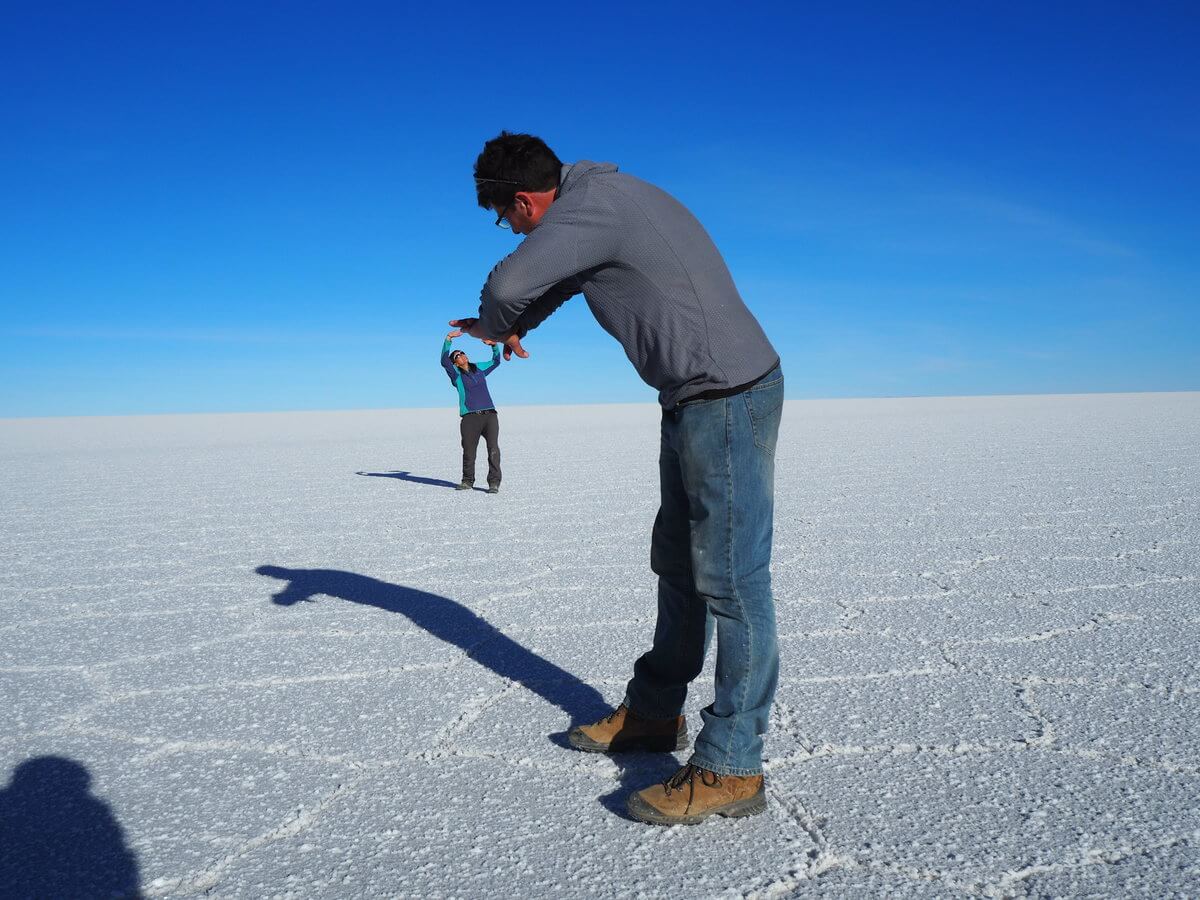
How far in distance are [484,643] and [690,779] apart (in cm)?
151

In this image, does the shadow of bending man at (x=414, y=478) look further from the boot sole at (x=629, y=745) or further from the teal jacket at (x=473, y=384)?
the boot sole at (x=629, y=745)

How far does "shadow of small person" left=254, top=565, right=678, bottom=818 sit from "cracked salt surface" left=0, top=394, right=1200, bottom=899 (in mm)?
17

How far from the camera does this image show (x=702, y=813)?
1.80 metres

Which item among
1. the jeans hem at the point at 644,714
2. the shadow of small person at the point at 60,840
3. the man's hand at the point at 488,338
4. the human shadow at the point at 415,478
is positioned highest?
the man's hand at the point at 488,338

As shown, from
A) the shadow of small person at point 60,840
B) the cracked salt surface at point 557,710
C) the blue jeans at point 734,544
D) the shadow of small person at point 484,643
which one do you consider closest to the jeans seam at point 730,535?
the blue jeans at point 734,544

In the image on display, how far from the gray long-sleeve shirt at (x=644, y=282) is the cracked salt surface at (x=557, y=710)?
100 cm

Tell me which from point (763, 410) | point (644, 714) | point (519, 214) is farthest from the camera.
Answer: point (644, 714)

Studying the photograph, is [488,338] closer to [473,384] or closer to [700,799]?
[700,799]

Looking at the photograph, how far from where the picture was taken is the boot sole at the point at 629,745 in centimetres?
222

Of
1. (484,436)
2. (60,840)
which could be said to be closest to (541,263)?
(60,840)

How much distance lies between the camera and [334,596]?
3.99 m

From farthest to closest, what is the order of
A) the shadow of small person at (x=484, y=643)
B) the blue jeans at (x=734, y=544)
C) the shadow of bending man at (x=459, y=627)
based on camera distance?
1. the shadow of bending man at (x=459, y=627)
2. the shadow of small person at (x=484, y=643)
3. the blue jeans at (x=734, y=544)

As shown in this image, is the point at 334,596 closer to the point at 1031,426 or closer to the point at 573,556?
the point at 573,556

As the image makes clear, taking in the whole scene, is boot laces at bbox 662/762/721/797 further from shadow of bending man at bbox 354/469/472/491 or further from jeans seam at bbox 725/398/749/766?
shadow of bending man at bbox 354/469/472/491
